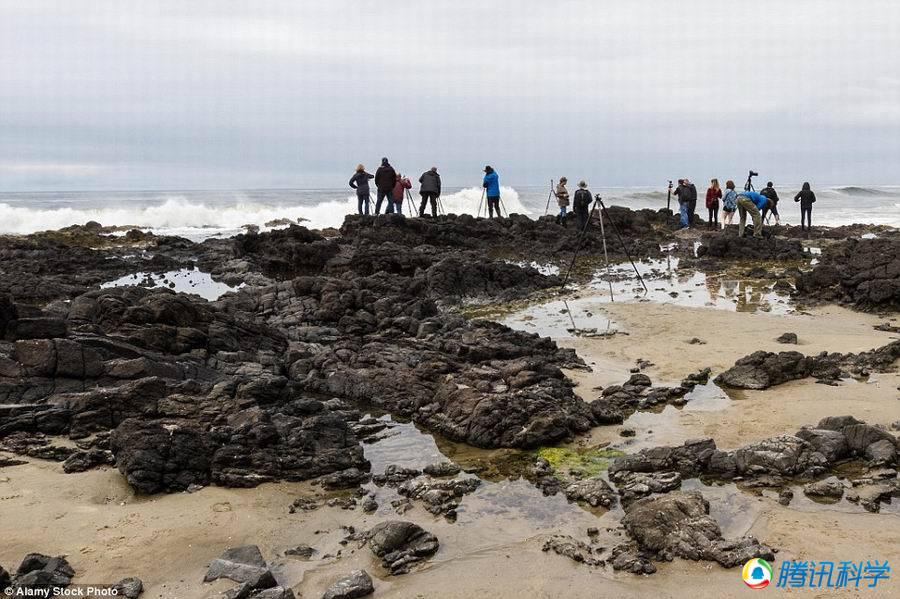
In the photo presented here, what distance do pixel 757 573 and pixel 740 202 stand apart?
70.4 feet

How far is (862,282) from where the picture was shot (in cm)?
1480

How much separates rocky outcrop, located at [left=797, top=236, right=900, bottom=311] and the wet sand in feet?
21.6

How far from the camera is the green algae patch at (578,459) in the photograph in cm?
714

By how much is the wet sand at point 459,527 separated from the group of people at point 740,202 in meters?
17.1

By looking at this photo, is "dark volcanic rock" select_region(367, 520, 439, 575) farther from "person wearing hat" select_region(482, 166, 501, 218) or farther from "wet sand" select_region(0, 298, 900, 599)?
"person wearing hat" select_region(482, 166, 501, 218)

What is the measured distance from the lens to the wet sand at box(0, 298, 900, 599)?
516 cm

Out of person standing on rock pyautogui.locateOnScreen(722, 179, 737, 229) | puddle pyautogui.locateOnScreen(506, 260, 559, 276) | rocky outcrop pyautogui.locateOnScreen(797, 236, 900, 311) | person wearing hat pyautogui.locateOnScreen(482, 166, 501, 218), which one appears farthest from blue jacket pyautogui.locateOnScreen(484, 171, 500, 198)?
rocky outcrop pyautogui.locateOnScreen(797, 236, 900, 311)

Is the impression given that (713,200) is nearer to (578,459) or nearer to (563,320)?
(563,320)

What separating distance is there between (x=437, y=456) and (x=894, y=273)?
11617mm

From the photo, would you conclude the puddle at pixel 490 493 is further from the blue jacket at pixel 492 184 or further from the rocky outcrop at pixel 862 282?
the blue jacket at pixel 492 184

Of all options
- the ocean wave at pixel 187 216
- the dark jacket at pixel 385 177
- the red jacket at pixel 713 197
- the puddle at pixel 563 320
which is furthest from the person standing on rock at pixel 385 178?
the ocean wave at pixel 187 216

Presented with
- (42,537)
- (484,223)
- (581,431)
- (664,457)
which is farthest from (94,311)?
(484,223)

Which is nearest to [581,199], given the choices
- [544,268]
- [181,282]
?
[544,268]

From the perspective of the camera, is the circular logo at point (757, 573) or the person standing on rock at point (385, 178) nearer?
the circular logo at point (757, 573)
